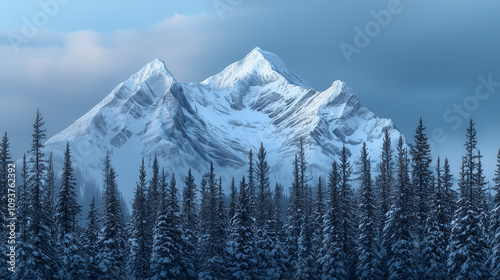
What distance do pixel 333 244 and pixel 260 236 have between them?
15.5 m

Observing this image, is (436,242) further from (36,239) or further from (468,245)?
(36,239)

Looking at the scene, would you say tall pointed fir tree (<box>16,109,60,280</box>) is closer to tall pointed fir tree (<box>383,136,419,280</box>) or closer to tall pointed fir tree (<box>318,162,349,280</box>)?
tall pointed fir tree (<box>318,162,349,280</box>)

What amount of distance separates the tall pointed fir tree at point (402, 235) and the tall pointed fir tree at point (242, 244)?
16040mm

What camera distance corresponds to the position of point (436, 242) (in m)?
67.7

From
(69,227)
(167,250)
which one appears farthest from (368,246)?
(69,227)

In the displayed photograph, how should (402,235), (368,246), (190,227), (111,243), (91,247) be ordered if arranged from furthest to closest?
(190,227) < (91,247) < (111,243) < (368,246) < (402,235)

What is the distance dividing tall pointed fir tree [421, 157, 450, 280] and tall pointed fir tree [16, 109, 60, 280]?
37222 millimetres

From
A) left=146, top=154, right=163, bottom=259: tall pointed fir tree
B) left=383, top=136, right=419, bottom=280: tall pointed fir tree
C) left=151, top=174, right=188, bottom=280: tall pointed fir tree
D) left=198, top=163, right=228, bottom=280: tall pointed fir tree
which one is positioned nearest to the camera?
left=383, top=136, right=419, bottom=280: tall pointed fir tree

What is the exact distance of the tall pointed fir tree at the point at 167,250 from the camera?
70875mm

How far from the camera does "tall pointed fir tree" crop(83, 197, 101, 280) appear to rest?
71938mm

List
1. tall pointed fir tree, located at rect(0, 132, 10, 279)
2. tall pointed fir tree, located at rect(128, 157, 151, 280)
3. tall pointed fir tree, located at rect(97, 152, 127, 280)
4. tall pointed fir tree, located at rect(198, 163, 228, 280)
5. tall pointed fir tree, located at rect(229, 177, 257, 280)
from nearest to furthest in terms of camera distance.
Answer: tall pointed fir tree, located at rect(0, 132, 10, 279), tall pointed fir tree, located at rect(97, 152, 127, 280), tall pointed fir tree, located at rect(198, 163, 228, 280), tall pointed fir tree, located at rect(229, 177, 257, 280), tall pointed fir tree, located at rect(128, 157, 151, 280)

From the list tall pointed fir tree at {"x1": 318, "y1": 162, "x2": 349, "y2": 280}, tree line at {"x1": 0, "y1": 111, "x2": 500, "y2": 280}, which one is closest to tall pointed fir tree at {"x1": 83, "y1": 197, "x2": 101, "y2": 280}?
tree line at {"x1": 0, "y1": 111, "x2": 500, "y2": 280}

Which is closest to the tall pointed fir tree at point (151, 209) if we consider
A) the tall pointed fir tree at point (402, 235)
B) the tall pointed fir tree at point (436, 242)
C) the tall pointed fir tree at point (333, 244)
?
the tall pointed fir tree at point (333, 244)

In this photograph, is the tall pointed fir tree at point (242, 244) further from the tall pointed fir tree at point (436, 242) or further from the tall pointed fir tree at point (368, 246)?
the tall pointed fir tree at point (436, 242)
